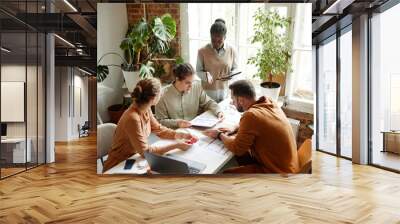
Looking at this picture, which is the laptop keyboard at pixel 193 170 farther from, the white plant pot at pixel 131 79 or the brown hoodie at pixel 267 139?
the white plant pot at pixel 131 79

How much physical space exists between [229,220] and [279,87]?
278 cm

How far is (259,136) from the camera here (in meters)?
5.63

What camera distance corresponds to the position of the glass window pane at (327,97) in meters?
9.34

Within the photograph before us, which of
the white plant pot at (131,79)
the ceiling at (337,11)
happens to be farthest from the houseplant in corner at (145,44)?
the ceiling at (337,11)

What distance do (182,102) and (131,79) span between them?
83 cm

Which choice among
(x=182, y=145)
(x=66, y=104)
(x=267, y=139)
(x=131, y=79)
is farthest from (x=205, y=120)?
(x=66, y=104)

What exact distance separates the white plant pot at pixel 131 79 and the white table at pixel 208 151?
2.65 feet

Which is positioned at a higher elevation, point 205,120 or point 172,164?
point 205,120

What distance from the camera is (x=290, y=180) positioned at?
18.8 feet

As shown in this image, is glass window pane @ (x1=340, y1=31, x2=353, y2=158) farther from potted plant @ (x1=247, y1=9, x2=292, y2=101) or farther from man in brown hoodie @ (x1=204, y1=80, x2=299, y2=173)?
man in brown hoodie @ (x1=204, y1=80, x2=299, y2=173)

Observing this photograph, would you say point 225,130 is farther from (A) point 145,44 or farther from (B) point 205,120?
(A) point 145,44

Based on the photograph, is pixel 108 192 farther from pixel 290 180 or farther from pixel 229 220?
pixel 290 180

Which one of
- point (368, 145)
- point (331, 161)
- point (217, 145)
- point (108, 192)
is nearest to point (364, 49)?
point (368, 145)

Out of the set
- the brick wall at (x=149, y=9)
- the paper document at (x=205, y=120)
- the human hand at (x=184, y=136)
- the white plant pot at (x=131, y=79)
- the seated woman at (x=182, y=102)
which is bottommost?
the human hand at (x=184, y=136)
